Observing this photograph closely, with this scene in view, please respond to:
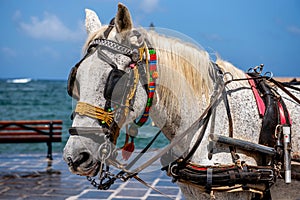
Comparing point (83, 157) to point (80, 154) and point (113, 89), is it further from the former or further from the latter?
point (113, 89)

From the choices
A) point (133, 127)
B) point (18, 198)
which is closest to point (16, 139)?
point (18, 198)

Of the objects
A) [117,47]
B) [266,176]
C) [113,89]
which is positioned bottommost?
[266,176]

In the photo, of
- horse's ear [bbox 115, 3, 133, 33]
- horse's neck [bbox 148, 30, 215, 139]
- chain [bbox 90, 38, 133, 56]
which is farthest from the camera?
horse's neck [bbox 148, 30, 215, 139]

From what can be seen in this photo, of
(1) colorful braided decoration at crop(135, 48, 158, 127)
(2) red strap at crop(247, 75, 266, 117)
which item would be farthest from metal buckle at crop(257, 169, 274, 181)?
(1) colorful braided decoration at crop(135, 48, 158, 127)

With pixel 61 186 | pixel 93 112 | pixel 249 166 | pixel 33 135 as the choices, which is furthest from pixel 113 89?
pixel 33 135

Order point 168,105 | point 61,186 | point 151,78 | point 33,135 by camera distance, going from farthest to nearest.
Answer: point 33,135
point 61,186
point 168,105
point 151,78

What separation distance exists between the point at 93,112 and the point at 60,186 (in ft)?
13.6

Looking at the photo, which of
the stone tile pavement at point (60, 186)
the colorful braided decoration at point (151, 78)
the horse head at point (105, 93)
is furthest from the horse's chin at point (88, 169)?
the stone tile pavement at point (60, 186)

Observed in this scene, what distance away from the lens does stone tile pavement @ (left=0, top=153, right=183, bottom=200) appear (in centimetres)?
533

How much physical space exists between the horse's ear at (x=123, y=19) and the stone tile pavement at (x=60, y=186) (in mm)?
3443

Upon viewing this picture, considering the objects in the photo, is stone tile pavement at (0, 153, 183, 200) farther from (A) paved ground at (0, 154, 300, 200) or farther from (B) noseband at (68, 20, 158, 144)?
(B) noseband at (68, 20, 158, 144)

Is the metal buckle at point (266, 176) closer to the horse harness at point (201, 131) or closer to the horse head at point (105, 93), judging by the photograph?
the horse harness at point (201, 131)

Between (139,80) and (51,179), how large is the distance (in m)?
4.64

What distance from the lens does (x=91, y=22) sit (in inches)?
92.7
